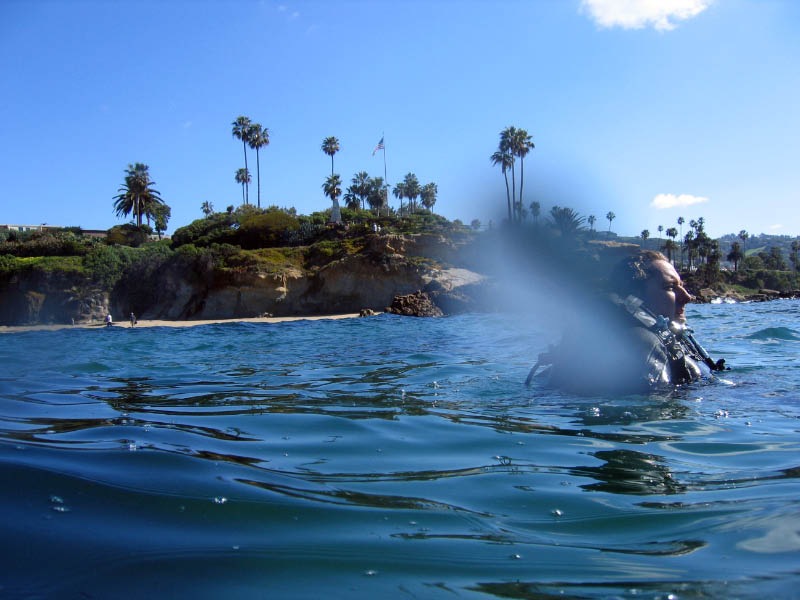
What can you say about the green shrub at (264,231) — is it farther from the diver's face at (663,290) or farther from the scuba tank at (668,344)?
the diver's face at (663,290)

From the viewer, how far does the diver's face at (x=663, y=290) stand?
15.9ft

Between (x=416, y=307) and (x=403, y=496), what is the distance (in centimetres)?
2899

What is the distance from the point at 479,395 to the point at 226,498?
354 cm

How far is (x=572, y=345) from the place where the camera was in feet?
16.1

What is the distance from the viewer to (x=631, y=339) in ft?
14.5

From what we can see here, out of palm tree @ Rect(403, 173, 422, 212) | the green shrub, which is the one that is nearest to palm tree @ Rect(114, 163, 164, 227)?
the green shrub

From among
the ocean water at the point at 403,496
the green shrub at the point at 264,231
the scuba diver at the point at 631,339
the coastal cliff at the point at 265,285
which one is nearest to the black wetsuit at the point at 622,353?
the scuba diver at the point at 631,339

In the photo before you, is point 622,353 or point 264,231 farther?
point 264,231

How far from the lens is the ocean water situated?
1599mm

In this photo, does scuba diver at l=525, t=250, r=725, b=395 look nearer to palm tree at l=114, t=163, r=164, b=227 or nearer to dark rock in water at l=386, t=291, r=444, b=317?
dark rock in water at l=386, t=291, r=444, b=317

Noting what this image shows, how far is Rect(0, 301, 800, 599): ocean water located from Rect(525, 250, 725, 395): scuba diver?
0.64 feet

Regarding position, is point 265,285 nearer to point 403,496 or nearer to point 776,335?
point 776,335

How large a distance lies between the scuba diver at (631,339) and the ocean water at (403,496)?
0.19m

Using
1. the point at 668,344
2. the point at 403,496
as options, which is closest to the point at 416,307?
the point at 668,344
